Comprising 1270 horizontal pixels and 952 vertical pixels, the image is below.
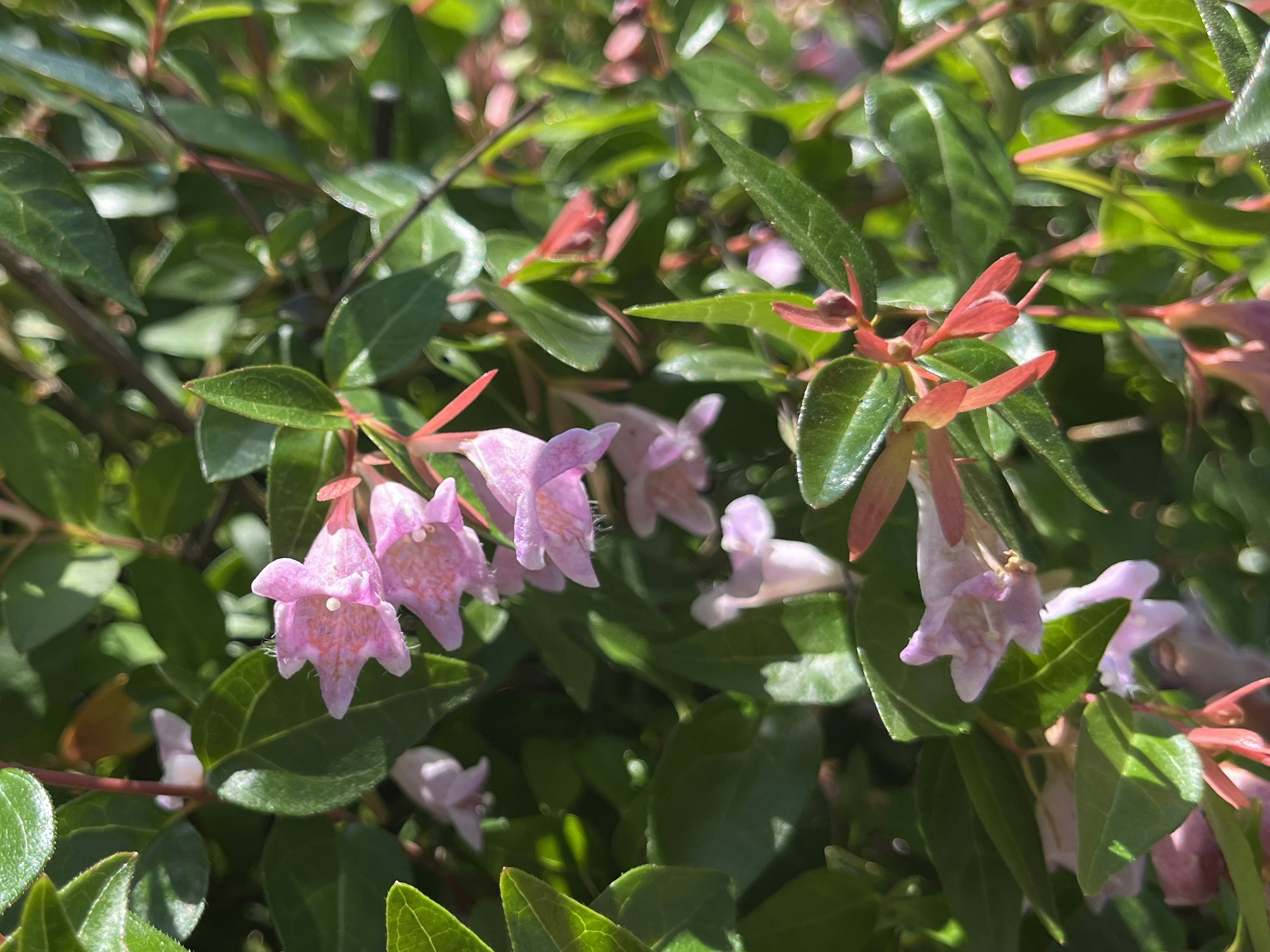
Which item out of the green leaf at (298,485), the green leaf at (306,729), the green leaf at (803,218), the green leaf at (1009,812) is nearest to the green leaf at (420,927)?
the green leaf at (306,729)

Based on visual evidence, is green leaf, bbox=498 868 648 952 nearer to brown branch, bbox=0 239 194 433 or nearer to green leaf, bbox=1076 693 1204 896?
green leaf, bbox=1076 693 1204 896

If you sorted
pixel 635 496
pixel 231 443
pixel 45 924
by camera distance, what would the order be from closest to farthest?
pixel 45 924, pixel 231 443, pixel 635 496

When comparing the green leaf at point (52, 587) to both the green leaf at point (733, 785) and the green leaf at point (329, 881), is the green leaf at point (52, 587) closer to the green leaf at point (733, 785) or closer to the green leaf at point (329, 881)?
the green leaf at point (329, 881)

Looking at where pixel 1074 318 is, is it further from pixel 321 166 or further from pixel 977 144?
pixel 321 166

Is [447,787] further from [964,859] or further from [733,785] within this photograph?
[964,859]

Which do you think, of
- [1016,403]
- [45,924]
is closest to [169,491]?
[45,924]

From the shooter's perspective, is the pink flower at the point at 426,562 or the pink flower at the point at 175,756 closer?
the pink flower at the point at 426,562

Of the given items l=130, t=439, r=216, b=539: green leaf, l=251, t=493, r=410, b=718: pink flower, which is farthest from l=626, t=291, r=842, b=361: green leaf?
l=130, t=439, r=216, b=539: green leaf
